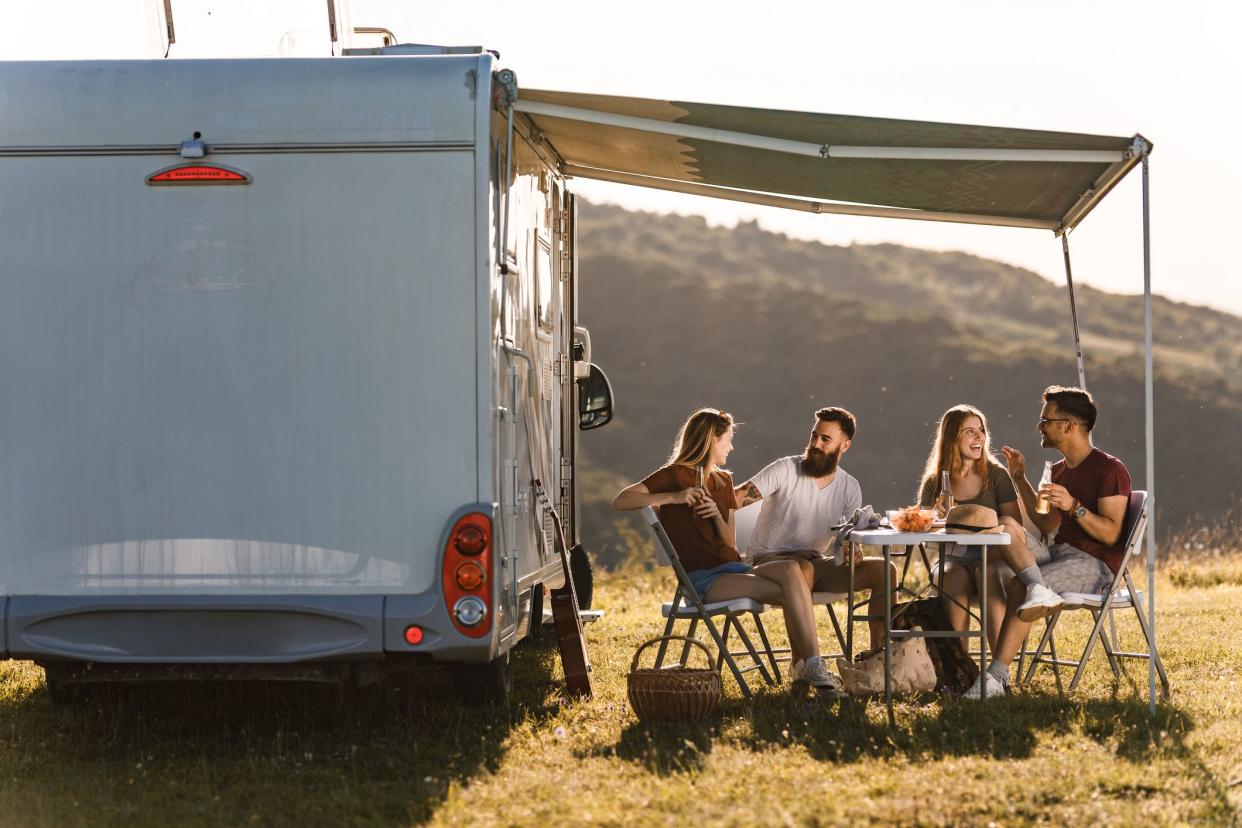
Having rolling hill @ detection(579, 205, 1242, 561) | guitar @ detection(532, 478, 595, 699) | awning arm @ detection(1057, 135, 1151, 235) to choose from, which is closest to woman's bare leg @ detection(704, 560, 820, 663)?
guitar @ detection(532, 478, 595, 699)

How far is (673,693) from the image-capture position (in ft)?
19.1

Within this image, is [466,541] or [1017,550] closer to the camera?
[466,541]

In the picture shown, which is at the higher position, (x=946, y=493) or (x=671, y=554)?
(x=946, y=493)

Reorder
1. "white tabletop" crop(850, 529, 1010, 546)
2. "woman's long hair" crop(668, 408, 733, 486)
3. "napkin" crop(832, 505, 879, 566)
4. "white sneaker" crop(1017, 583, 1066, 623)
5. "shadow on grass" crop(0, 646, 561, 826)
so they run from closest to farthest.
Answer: "shadow on grass" crop(0, 646, 561, 826) < "white tabletop" crop(850, 529, 1010, 546) < "white sneaker" crop(1017, 583, 1066, 623) < "napkin" crop(832, 505, 879, 566) < "woman's long hair" crop(668, 408, 733, 486)

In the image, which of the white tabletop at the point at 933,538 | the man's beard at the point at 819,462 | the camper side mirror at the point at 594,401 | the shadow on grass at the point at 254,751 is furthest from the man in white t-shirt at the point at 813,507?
the camper side mirror at the point at 594,401

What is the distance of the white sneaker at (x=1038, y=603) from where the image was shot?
6312 mm

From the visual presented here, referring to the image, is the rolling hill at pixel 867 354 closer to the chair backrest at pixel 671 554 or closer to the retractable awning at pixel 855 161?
the retractable awning at pixel 855 161

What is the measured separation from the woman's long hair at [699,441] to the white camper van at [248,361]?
186 cm

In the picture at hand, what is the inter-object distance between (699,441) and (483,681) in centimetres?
151

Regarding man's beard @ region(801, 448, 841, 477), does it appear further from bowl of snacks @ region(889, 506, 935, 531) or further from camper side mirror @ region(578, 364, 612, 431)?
camper side mirror @ region(578, 364, 612, 431)

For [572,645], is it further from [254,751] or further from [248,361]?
[248,361]

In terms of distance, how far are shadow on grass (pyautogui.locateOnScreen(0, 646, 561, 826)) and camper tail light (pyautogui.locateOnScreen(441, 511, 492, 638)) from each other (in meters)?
0.56

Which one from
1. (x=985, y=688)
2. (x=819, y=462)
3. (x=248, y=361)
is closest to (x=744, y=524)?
(x=819, y=462)

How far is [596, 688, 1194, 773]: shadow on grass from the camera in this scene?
17.3 ft
